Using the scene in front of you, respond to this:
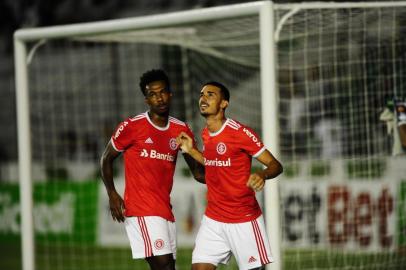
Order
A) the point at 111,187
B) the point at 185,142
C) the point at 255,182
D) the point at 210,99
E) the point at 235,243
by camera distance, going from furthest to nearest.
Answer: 1. the point at 111,187
2. the point at 185,142
3. the point at 235,243
4. the point at 210,99
5. the point at 255,182

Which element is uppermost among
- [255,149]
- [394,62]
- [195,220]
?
[394,62]

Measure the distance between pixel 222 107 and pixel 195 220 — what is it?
24.2 feet

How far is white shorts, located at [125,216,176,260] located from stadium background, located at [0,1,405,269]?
10.4 feet

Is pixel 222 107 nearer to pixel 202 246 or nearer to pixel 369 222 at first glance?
pixel 202 246

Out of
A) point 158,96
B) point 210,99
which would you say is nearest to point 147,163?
point 158,96

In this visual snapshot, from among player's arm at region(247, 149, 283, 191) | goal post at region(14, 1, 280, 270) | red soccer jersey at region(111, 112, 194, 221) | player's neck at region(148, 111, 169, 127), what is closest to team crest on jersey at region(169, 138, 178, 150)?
red soccer jersey at region(111, 112, 194, 221)

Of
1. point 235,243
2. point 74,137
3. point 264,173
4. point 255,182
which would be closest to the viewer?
point 255,182

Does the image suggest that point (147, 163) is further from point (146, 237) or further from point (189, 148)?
point (146, 237)

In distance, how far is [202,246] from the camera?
6.86 meters

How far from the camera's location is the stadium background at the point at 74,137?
38.3 ft

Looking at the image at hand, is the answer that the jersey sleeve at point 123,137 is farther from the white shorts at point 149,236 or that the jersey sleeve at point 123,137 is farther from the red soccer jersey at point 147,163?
the white shorts at point 149,236

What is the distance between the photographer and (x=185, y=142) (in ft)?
22.7

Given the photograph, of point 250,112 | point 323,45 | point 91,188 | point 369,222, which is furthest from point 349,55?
point 91,188

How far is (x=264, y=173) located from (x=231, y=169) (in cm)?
39
